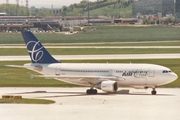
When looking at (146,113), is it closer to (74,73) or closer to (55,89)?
(74,73)

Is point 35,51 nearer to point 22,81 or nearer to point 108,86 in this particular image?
point 22,81

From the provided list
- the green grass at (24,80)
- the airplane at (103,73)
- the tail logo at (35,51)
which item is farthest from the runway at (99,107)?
the green grass at (24,80)

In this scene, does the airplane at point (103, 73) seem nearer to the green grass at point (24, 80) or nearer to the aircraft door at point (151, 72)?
the aircraft door at point (151, 72)

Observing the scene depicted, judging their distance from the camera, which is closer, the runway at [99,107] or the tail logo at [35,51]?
the runway at [99,107]

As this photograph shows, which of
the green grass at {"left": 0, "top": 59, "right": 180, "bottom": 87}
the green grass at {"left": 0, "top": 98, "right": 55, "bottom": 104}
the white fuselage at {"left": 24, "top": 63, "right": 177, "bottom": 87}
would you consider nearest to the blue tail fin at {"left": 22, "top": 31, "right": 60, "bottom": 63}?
the white fuselage at {"left": 24, "top": 63, "right": 177, "bottom": 87}

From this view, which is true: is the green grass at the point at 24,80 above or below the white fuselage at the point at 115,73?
below

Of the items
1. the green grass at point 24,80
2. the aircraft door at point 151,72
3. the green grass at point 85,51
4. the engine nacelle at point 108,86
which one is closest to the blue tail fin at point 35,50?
the green grass at point 24,80

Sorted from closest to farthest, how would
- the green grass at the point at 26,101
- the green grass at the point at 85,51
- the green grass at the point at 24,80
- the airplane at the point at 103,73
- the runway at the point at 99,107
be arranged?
the runway at the point at 99,107 → the green grass at the point at 26,101 → the airplane at the point at 103,73 → the green grass at the point at 24,80 → the green grass at the point at 85,51

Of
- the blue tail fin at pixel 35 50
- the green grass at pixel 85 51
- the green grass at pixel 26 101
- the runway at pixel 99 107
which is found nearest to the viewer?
the runway at pixel 99 107

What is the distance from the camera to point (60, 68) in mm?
53625

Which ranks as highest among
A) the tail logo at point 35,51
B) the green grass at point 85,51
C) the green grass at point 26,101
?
the tail logo at point 35,51

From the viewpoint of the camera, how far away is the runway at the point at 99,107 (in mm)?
34256

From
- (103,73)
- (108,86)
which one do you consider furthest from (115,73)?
(108,86)

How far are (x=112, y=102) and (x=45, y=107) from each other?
794 centimetres
